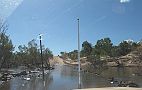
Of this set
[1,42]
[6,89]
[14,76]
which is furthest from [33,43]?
[6,89]

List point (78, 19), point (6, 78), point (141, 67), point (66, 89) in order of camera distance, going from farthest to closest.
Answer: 1. point (141, 67)
2. point (6, 78)
3. point (66, 89)
4. point (78, 19)

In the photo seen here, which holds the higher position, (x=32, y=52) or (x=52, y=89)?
(x=32, y=52)

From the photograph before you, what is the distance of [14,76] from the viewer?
13900cm

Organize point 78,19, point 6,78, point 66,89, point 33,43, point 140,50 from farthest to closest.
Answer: point 33,43 < point 140,50 < point 6,78 < point 66,89 < point 78,19

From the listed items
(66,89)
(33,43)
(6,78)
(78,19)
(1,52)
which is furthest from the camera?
(33,43)

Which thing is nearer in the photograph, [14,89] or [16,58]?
[14,89]

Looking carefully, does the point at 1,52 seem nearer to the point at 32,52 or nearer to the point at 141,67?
the point at 141,67

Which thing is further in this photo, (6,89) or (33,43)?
(33,43)

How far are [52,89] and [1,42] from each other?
24.8 meters

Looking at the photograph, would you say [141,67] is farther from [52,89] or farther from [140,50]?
[52,89]

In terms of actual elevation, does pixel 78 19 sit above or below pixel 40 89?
above

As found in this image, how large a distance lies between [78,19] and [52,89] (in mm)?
36682

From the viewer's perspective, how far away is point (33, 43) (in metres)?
199

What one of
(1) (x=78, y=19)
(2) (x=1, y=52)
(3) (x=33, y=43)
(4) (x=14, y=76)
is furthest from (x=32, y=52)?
(1) (x=78, y=19)
